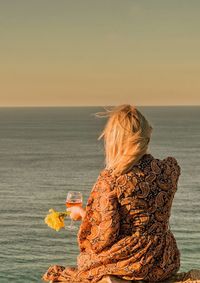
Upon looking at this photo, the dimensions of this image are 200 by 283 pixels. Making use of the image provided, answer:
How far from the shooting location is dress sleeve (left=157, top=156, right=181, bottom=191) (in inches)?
297

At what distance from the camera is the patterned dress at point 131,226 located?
7.29 meters

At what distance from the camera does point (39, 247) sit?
6369cm

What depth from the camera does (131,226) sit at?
7422 millimetres

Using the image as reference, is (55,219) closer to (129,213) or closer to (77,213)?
(77,213)

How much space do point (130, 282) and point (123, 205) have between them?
0.80 metres

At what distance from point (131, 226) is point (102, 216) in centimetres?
35

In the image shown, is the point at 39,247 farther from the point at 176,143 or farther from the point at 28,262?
the point at 176,143

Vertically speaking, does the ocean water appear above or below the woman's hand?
above

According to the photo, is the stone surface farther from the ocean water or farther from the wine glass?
the ocean water

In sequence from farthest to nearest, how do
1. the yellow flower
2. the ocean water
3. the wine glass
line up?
the ocean water, the wine glass, the yellow flower

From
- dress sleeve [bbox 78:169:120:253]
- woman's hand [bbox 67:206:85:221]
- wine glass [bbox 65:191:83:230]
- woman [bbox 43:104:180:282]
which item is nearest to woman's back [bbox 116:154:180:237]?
woman [bbox 43:104:180:282]

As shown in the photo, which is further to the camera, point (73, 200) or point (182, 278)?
point (73, 200)

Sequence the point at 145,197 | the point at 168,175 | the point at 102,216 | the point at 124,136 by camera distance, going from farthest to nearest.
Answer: the point at 168,175, the point at 145,197, the point at 102,216, the point at 124,136

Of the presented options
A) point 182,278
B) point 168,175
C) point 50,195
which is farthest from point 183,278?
point 50,195
